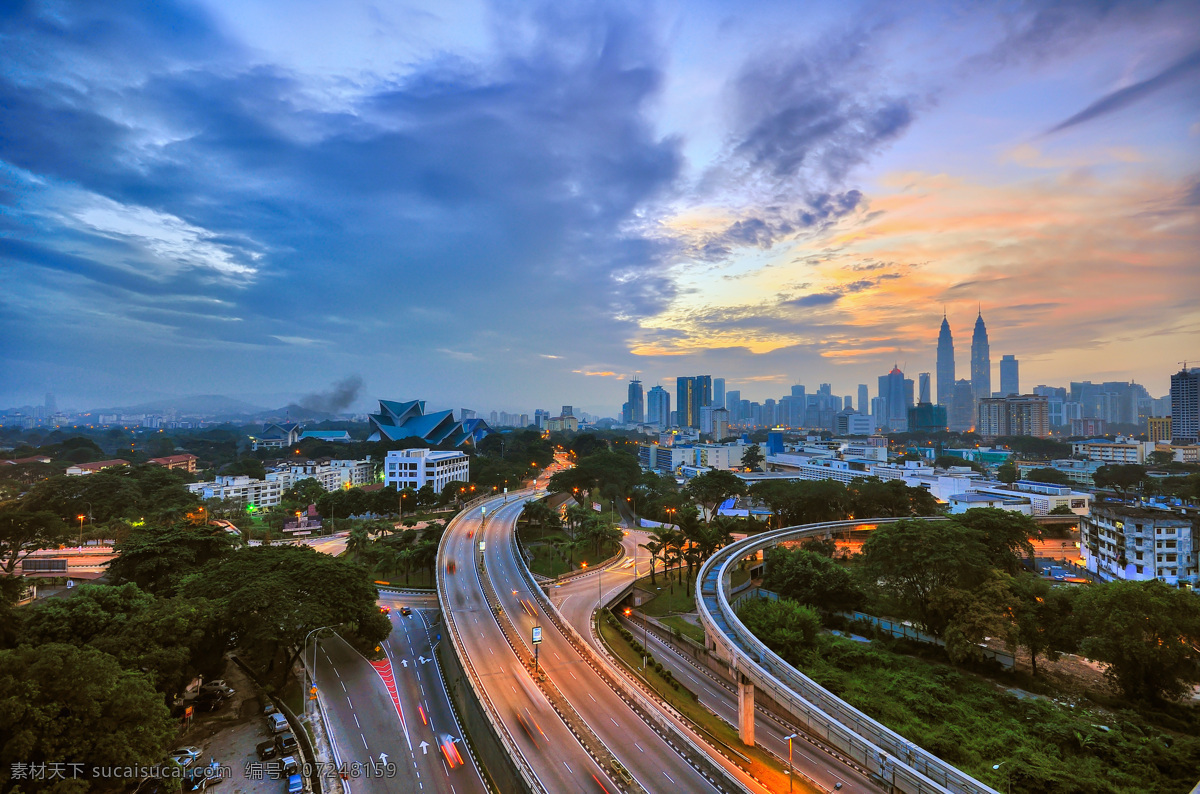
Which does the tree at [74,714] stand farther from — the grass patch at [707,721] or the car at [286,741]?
the grass patch at [707,721]

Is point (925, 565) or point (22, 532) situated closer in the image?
point (925, 565)

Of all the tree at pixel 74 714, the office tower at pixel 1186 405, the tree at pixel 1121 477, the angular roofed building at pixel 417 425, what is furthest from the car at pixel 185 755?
the office tower at pixel 1186 405

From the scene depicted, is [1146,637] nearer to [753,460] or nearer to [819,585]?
[819,585]

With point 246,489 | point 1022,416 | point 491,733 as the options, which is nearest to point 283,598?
→ point 491,733

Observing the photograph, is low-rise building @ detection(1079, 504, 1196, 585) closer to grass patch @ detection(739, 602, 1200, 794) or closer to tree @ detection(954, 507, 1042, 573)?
tree @ detection(954, 507, 1042, 573)

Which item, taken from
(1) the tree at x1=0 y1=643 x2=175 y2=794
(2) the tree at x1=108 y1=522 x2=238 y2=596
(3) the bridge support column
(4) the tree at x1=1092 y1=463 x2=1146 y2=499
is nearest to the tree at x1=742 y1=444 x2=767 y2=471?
(4) the tree at x1=1092 y1=463 x2=1146 y2=499

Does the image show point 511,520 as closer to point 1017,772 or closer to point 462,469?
point 462,469
